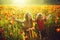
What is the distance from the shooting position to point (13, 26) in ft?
4.41

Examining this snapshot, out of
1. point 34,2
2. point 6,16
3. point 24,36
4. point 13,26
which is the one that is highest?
point 34,2

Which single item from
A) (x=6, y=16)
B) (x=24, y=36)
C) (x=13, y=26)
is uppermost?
(x=6, y=16)

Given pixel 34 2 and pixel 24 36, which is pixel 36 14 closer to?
pixel 34 2

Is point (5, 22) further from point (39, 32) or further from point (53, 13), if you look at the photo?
point (53, 13)

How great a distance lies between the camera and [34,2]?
137cm

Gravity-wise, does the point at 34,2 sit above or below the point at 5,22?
above

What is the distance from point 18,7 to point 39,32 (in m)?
0.35

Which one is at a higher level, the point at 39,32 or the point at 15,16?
the point at 15,16

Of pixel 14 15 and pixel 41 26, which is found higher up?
pixel 14 15

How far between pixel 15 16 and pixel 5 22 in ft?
0.40

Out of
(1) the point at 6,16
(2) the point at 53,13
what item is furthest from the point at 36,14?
(1) the point at 6,16

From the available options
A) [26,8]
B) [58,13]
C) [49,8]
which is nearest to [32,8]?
[26,8]

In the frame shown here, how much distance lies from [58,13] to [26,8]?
0.35 meters

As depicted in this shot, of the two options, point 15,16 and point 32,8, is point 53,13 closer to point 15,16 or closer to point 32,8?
point 32,8
